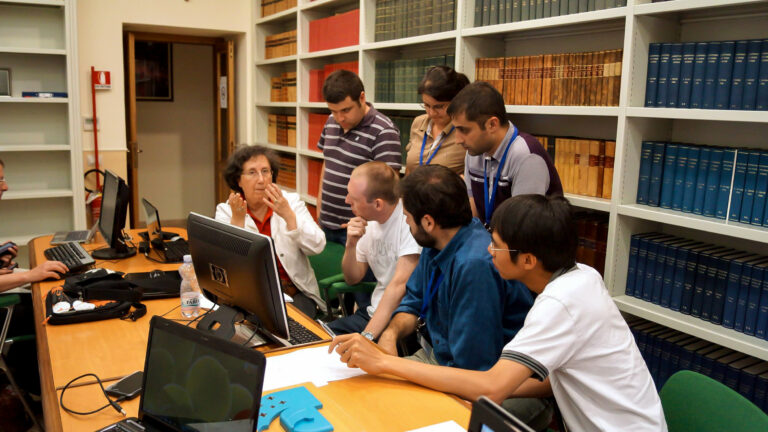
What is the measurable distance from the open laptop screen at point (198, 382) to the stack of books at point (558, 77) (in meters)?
2.06

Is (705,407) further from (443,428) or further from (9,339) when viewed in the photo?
(9,339)

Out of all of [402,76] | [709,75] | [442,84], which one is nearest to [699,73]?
[709,75]

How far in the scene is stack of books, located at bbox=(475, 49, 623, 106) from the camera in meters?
2.61

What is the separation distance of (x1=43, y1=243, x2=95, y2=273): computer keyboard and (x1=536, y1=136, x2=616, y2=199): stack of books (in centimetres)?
219

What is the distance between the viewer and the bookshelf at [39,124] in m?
4.71

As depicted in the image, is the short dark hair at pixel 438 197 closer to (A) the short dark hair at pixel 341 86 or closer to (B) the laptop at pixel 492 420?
(B) the laptop at pixel 492 420

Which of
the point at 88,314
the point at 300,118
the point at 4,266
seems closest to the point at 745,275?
the point at 88,314

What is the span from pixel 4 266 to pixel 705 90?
3.15 meters

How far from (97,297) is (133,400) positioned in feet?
2.73

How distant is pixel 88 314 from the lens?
204 centimetres

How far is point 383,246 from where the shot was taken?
2.48 meters

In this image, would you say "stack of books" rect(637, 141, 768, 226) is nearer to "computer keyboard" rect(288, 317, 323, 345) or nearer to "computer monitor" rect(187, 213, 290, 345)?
"computer keyboard" rect(288, 317, 323, 345)

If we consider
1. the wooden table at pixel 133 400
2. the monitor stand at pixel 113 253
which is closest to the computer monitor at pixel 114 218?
the monitor stand at pixel 113 253

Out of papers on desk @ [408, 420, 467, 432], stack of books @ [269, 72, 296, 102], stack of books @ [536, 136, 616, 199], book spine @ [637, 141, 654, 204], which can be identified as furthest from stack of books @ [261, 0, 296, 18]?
papers on desk @ [408, 420, 467, 432]
